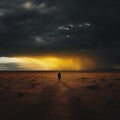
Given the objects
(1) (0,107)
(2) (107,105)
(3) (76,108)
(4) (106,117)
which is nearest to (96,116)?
(4) (106,117)

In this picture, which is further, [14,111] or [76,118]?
[14,111]

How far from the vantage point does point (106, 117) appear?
17.0 m

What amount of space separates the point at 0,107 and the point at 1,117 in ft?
15.1

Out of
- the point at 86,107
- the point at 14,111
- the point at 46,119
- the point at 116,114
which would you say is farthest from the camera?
the point at 86,107

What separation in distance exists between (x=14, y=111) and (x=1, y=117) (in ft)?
7.61

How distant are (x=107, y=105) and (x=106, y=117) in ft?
17.2

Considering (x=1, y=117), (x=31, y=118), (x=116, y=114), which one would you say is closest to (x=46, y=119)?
(x=31, y=118)

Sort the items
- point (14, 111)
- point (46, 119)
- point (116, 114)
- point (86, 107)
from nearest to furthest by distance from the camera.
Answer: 1. point (46, 119)
2. point (116, 114)
3. point (14, 111)
4. point (86, 107)

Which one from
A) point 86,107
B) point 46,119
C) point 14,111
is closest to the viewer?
point 46,119

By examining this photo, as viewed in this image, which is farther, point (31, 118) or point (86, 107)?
point (86, 107)

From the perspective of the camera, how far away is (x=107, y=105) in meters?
22.1

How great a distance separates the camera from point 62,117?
663 inches

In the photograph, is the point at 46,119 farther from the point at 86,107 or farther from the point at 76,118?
the point at 86,107

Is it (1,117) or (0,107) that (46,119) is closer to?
(1,117)
